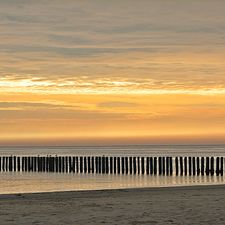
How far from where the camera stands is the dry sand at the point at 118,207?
14.6 meters

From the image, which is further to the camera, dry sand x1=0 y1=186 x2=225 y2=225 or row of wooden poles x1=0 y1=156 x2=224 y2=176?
row of wooden poles x1=0 y1=156 x2=224 y2=176

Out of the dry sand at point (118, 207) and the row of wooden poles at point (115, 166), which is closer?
the dry sand at point (118, 207)

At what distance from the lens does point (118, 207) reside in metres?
17.6

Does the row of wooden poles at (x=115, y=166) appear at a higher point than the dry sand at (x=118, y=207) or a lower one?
lower

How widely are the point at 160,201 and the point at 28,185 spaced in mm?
24480

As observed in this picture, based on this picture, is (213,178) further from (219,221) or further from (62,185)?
(219,221)

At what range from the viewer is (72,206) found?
18.1 meters

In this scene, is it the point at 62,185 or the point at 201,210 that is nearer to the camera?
the point at 201,210

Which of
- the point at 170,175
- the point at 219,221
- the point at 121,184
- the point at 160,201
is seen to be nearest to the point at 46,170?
the point at 170,175

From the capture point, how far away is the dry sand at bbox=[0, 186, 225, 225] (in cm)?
1455

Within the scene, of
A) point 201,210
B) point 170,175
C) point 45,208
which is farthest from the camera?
point 170,175

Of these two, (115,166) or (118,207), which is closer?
(118,207)

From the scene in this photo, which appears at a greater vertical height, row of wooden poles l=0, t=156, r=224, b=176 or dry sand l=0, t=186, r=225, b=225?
dry sand l=0, t=186, r=225, b=225

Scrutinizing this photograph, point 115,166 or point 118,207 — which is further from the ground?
point 118,207
